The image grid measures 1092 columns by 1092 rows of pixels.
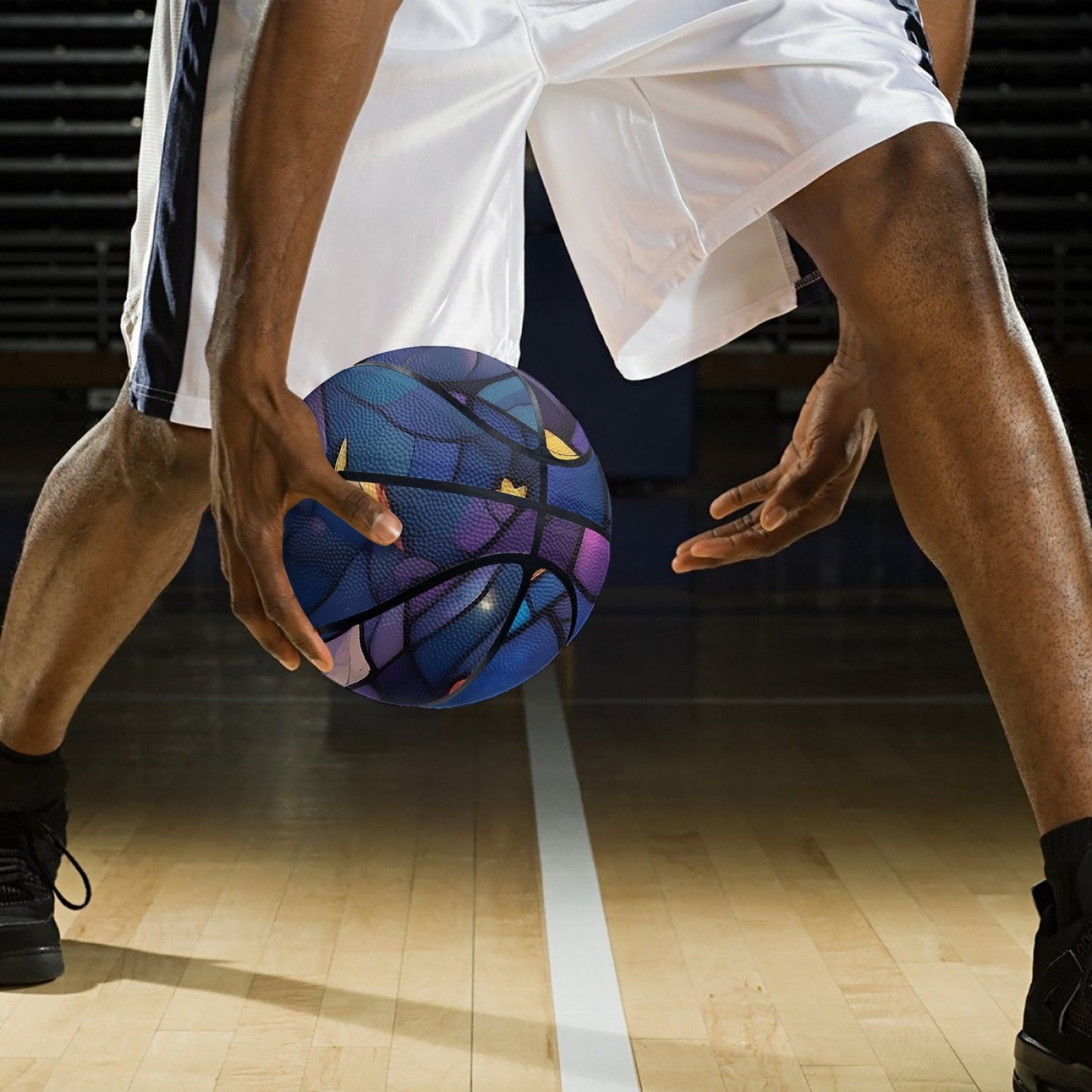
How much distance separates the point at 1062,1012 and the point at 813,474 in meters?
0.58

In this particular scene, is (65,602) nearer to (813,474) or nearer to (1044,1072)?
(813,474)

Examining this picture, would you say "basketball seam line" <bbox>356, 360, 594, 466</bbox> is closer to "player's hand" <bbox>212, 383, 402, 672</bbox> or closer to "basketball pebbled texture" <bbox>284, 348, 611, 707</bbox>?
"basketball pebbled texture" <bbox>284, 348, 611, 707</bbox>

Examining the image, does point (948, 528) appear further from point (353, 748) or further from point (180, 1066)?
point (353, 748)

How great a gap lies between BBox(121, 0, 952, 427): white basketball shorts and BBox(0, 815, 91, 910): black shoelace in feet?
1.66

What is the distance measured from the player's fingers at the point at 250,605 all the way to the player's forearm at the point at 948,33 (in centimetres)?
90

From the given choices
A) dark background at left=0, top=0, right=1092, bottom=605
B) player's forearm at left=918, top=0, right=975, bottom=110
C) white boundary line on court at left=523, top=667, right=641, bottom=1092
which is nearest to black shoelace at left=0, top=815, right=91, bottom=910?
white boundary line on court at left=523, top=667, right=641, bottom=1092

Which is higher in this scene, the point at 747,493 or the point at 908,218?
the point at 908,218

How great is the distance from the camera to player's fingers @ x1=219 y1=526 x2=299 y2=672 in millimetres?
1258

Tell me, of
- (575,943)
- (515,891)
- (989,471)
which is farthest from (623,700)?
(989,471)

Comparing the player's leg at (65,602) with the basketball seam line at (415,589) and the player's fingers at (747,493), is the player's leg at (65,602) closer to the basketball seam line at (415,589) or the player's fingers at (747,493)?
the basketball seam line at (415,589)

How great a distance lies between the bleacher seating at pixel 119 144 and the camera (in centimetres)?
1435

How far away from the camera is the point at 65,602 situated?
1.78 meters

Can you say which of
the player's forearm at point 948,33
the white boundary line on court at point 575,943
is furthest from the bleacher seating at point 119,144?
the player's forearm at point 948,33

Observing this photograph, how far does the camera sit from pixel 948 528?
4.52 ft
